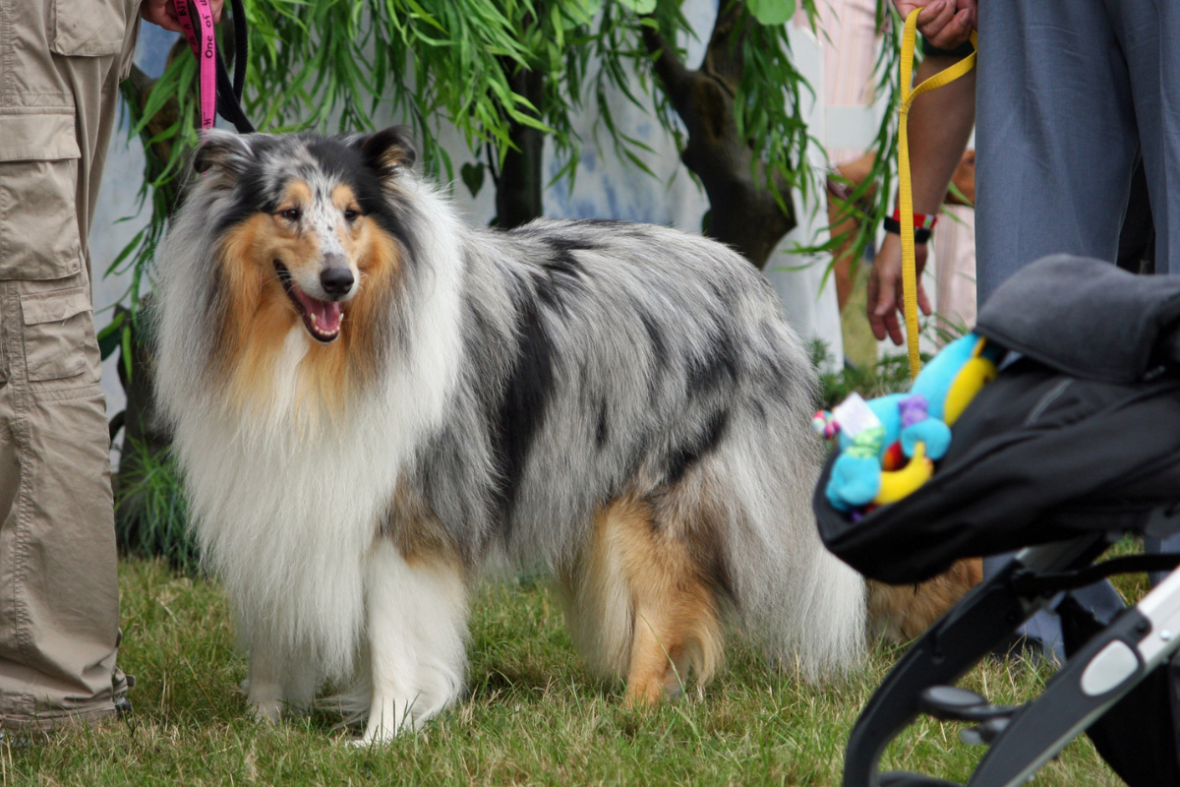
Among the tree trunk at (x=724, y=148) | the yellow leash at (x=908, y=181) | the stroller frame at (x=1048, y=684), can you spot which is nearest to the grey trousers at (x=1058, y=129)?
the yellow leash at (x=908, y=181)

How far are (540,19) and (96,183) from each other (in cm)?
194

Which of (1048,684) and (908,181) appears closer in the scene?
(1048,684)

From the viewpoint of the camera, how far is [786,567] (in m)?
2.97

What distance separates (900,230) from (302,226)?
1270mm

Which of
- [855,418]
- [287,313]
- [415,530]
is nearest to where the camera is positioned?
[855,418]

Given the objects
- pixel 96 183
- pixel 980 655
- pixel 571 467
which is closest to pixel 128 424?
pixel 96 183

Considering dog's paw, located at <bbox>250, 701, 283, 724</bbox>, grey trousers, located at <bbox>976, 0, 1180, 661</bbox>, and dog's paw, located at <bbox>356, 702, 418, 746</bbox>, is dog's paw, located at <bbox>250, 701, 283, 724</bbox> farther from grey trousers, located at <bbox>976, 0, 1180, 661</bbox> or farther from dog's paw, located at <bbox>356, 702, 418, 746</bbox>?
grey trousers, located at <bbox>976, 0, 1180, 661</bbox>

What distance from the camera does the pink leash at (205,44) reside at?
270cm

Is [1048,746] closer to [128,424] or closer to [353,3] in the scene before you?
[353,3]

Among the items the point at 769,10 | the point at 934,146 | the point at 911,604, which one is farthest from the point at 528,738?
the point at 769,10

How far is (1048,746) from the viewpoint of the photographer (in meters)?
1.27

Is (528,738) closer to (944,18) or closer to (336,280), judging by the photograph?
(336,280)

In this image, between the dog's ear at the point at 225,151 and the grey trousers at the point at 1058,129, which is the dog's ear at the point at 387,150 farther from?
the grey trousers at the point at 1058,129

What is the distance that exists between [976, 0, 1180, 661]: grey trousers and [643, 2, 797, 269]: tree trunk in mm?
2144
